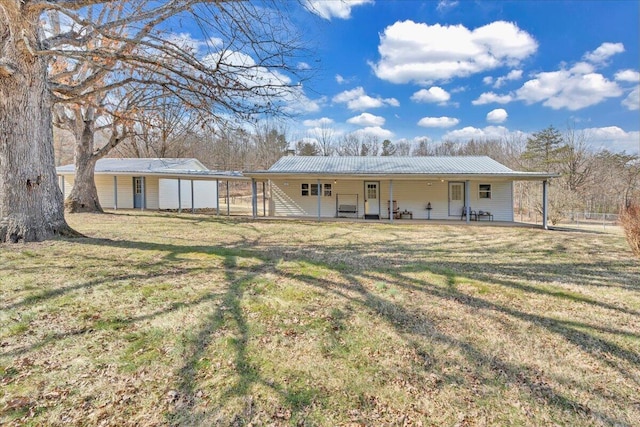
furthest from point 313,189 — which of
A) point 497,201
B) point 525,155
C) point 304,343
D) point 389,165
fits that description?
point 525,155

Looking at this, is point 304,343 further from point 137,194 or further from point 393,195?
point 137,194

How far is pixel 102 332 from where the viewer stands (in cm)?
298

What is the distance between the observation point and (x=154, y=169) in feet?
60.7

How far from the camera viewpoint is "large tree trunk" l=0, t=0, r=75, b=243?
219 inches

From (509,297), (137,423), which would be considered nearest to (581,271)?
(509,297)

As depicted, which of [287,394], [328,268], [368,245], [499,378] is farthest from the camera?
[368,245]

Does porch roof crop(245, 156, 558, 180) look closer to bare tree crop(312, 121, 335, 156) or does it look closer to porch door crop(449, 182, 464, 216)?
porch door crop(449, 182, 464, 216)

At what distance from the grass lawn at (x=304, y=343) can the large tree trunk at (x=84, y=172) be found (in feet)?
31.6

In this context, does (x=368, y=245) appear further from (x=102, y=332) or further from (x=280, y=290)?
(x=102, y=332)

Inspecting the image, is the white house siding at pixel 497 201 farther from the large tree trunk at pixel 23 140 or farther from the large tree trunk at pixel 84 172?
the large tree trunk at pixel 84 172

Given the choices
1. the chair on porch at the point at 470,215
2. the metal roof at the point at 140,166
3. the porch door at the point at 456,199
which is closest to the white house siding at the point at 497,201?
the chair on porch at the point at 470,215

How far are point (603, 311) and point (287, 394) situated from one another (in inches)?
166

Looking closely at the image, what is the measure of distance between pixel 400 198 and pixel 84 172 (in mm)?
14800

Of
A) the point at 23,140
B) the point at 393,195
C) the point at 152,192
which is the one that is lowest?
the point at 393,195
